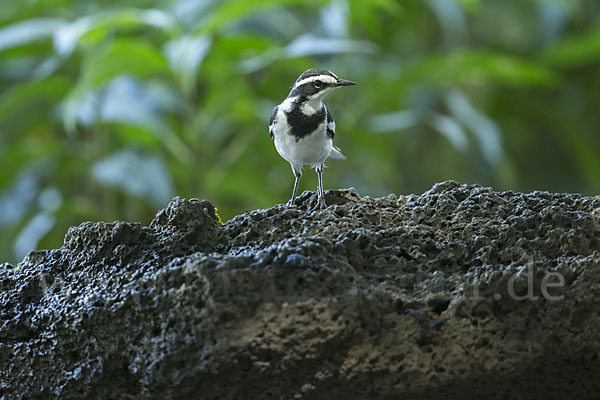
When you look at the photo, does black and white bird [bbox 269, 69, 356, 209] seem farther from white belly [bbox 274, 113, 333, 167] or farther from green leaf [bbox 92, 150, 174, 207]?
green leaf [bbox 92, 150, 174, 207]

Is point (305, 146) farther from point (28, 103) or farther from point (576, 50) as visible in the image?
point (576, 50)

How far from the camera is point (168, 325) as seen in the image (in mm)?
1047

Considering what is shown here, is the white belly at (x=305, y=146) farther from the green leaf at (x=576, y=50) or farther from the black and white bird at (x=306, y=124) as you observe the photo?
the green leaf at (x=576, y=50)

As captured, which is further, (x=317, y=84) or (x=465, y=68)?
(x=465, y=68)

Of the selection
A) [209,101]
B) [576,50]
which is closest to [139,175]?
[209,101]

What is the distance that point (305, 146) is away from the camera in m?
1.42

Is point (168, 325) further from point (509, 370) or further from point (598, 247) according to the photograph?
point (598, 247)

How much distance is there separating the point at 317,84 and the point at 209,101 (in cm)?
127

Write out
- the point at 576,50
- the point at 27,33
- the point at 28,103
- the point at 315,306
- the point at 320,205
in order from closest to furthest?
the point at 315,306 < the point at 320,205 < the point at 27,33 < the point at 28,103 < the point at 576,50

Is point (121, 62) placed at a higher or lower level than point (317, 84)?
higher

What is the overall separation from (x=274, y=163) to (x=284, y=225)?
1.72 meters

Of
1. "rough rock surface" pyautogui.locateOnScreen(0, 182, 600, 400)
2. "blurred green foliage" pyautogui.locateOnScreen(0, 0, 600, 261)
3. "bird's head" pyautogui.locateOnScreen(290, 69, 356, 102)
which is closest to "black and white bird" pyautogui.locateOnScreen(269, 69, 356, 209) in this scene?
"bird's head" pyautogui.locateOnScreen(290, 69, 356, 102)

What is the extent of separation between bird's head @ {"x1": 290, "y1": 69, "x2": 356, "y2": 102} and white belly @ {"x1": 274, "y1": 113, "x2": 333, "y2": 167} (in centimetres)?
6

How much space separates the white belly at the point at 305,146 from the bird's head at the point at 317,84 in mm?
61
